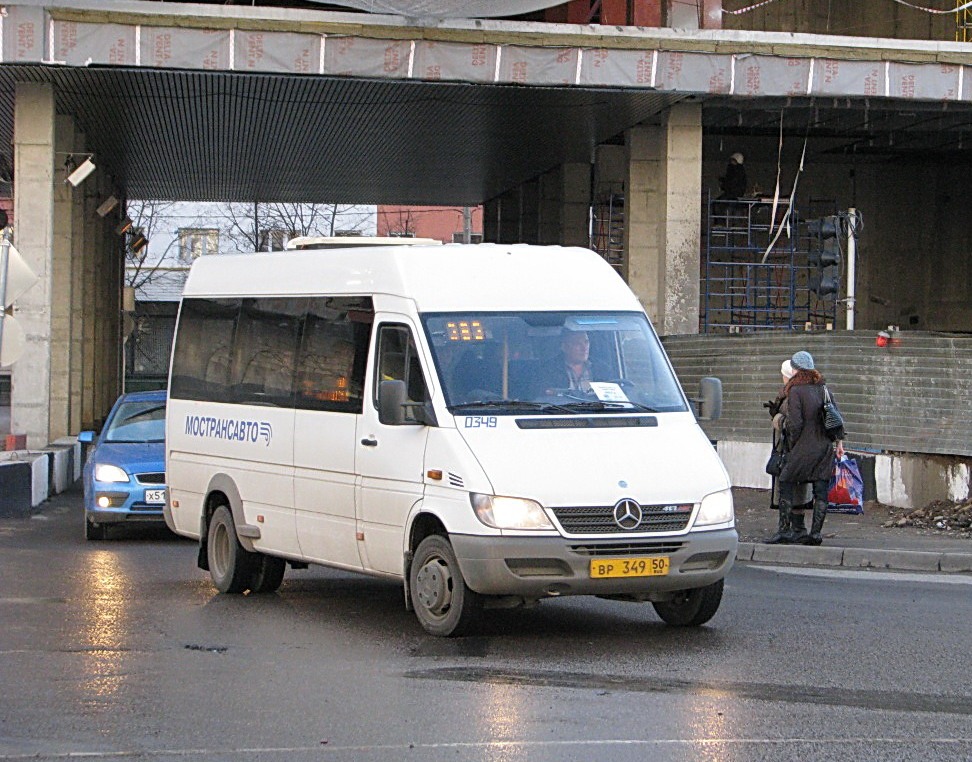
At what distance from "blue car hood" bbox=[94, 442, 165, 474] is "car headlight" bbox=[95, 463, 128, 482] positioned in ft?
0.27

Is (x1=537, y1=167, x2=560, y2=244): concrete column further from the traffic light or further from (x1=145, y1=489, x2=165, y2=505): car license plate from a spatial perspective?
(x1=145, y1=489, x2=165, y2=505): car license plate

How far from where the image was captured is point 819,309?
1421 inches

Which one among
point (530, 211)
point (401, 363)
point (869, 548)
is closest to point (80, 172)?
point (530, 211)

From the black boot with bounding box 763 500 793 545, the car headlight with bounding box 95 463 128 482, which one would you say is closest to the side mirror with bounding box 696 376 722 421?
the black boot with bounding box 763 500 793 545

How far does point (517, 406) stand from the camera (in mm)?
9492

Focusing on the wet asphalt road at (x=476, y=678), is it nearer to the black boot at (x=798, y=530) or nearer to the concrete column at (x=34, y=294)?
the black boot at (x=798, y=530)

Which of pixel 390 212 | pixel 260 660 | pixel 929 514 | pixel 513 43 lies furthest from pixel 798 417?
pixel 390 212

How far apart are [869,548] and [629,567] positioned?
20.8ft

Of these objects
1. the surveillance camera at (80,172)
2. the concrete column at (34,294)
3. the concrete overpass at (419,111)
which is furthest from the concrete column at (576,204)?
the concrete column at (34,294)

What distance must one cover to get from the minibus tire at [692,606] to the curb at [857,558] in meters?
4.03

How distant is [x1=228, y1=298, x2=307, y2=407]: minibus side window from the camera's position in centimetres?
1120

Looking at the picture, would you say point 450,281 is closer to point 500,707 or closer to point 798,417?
point 500,707

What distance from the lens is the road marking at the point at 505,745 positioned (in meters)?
6.48

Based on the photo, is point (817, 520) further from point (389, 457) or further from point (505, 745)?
point (505, 745)
